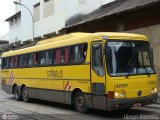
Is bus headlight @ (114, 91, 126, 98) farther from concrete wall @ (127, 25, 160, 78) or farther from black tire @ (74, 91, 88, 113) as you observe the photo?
concrete wall @ (127, 25, 160, 78)

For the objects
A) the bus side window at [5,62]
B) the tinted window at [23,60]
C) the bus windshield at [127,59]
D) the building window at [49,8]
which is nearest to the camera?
the bus windshield at [127,59]

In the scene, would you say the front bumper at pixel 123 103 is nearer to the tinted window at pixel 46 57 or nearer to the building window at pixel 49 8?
the tinted window at pixel 46 57

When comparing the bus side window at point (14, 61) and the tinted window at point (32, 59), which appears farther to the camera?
the bus side window at point (14, 61)

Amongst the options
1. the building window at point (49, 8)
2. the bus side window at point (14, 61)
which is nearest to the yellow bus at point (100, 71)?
the bus side window at point (14, 61)

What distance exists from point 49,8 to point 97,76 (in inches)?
1009

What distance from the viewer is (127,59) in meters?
13.1

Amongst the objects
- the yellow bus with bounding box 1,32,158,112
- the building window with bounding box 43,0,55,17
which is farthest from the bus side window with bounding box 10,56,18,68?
the building window with bounding box 43,0,55,17

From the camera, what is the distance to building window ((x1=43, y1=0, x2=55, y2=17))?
3752 cm

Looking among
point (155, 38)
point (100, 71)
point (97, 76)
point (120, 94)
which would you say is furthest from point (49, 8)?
point (120, 94)

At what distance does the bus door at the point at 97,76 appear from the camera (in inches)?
512

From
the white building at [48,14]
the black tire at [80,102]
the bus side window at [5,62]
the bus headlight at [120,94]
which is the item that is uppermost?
the white building at [48,14]

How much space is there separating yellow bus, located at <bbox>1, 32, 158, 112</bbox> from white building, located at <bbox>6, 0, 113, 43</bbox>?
59.5 feet

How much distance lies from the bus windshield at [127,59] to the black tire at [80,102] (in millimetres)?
2074

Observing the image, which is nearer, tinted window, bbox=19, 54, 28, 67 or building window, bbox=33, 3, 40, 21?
tinted window, bbox=19, 54, 28, 67
